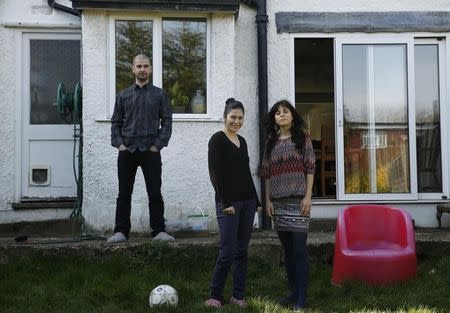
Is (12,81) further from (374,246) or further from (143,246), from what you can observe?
(374,246)

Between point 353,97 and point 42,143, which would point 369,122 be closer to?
point 353,97

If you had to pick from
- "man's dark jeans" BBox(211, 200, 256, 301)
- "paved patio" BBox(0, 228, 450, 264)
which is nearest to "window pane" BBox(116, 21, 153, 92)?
"paved patio" BBox(0, 228, 450, 264)

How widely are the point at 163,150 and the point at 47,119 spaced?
169cm

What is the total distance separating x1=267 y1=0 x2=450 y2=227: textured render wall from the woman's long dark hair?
2.47 meters

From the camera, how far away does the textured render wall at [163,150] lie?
6.62 m

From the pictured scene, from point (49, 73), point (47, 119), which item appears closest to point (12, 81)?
point (49, 73)

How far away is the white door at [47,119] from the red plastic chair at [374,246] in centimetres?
356

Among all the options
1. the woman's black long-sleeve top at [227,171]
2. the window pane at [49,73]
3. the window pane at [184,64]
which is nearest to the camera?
the woman's black long-sleeve top at [227,171]

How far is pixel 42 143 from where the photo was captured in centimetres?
729

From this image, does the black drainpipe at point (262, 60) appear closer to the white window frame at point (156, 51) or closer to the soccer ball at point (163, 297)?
the white window frame at point (156, 51)

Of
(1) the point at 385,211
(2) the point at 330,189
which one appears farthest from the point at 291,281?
(2) the point at 330,189

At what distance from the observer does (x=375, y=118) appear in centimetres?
736

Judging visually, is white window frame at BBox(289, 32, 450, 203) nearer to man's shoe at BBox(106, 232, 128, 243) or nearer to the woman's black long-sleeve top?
man's shoe at BBox(106, 232, 128, 243)

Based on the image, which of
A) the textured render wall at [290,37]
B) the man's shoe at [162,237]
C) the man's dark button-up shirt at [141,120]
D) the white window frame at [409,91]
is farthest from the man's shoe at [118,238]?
the white window frame at [409,91]
